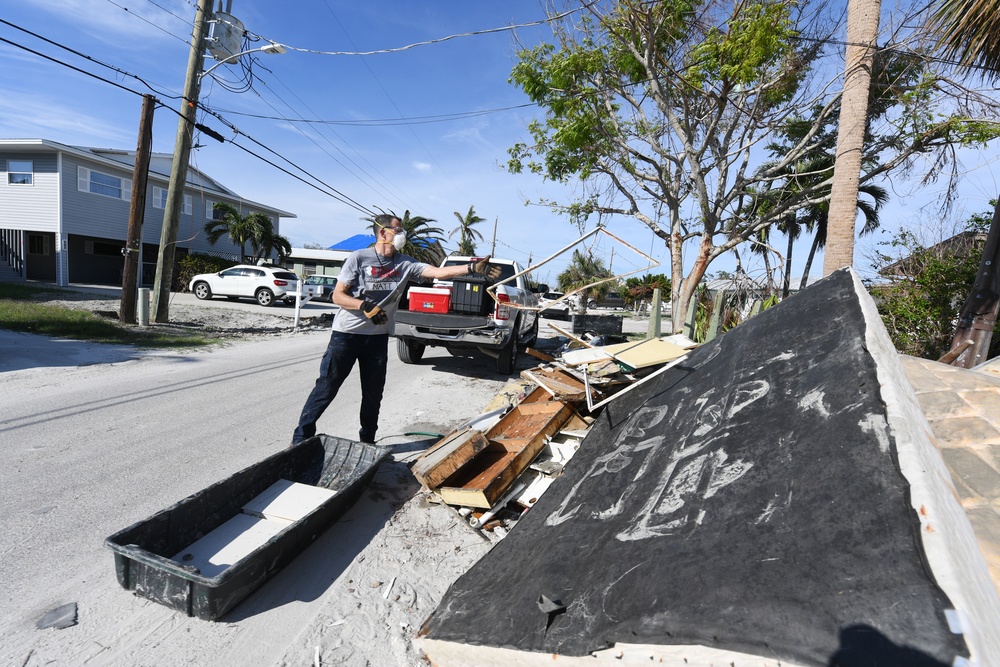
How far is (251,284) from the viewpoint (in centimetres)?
1998

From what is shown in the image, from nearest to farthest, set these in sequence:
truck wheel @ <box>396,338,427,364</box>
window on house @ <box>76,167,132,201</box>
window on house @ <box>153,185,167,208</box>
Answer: truck wheel @ <box>396,338,427,364</box> < window on house @ <box>76,167,132,201</box> < window on house @ <box>153,185,167,208</box>

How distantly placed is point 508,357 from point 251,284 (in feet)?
49.4

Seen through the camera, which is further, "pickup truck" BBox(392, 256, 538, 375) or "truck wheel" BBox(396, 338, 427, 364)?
"truck wheel" BBox(396, 338, 427, 364)

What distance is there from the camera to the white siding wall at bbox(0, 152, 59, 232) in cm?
2091

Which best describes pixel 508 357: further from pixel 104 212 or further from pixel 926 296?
pixel 104 212

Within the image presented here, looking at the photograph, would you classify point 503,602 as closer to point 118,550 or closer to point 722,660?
point 722,660

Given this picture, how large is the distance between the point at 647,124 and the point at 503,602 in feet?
35.6

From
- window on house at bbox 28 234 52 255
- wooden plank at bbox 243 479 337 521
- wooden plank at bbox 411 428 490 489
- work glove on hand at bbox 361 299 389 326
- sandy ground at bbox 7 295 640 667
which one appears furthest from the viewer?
window on house at bbox 28 234 52 255

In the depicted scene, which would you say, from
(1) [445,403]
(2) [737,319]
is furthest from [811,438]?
(2) [737,319]

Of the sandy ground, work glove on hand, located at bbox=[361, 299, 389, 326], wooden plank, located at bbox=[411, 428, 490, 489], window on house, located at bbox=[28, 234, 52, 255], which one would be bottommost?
the sandy ground

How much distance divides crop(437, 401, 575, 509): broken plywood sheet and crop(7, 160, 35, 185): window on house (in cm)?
2614

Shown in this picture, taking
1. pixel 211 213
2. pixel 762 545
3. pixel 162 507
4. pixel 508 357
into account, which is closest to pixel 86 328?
pixel 508 357

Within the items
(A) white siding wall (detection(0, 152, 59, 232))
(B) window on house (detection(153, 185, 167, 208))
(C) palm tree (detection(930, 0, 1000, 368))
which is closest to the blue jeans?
(C) palm tree (detection(930, 0, 1000, 368))

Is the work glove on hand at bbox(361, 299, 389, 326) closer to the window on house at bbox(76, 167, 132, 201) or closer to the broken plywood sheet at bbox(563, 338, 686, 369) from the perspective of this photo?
the broken plywood sheet at bbox(563, 338, 686, 369)
